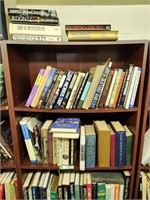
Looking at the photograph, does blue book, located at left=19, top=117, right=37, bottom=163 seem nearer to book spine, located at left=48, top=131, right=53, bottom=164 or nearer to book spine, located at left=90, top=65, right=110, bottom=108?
book spine, located at left=48, top=131, right=53, bottom=164

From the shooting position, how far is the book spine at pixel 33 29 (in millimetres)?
850

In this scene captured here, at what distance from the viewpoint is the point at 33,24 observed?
2.80ft

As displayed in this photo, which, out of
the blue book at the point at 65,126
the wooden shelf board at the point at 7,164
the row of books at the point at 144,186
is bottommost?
the row of books at the point at 144,186

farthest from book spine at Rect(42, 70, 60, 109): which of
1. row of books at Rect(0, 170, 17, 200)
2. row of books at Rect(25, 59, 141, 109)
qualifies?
row of books at Rect(0, 170, 17, 200)

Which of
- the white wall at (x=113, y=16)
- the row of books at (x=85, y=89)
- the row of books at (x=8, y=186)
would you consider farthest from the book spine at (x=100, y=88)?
the row of books at (x=8, y=186)

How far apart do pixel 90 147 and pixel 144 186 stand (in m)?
0.44

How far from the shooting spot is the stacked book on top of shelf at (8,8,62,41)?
838mm

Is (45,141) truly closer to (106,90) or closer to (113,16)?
(106,90)

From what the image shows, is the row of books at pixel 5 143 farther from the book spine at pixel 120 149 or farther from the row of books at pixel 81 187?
the book spine at pixel 120 149

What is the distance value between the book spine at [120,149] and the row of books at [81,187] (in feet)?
0.34

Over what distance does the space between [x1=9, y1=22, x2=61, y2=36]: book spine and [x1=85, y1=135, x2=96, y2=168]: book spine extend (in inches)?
23.5

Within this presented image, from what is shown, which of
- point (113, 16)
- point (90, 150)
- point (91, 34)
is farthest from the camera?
point (113, 16)

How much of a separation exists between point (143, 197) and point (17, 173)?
80 centimetres

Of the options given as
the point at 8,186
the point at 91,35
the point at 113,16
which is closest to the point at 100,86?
the point at 91,35
